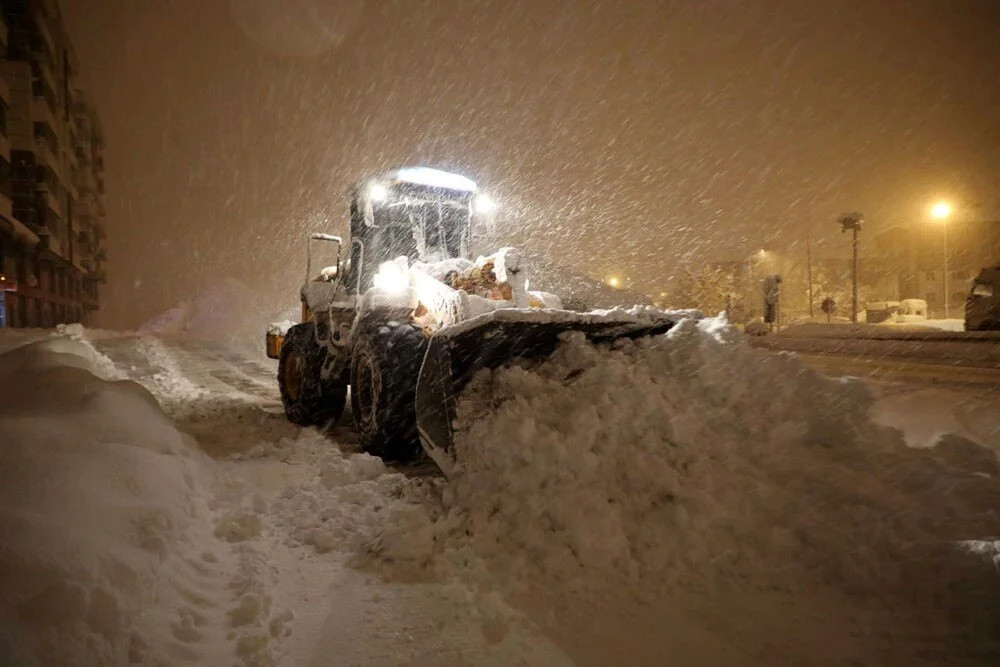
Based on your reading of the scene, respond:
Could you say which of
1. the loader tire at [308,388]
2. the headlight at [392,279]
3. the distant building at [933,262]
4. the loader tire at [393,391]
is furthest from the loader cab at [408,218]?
the distant building at [933,262]

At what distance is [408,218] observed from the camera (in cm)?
726

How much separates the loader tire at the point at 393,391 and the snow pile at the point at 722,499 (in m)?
1.32

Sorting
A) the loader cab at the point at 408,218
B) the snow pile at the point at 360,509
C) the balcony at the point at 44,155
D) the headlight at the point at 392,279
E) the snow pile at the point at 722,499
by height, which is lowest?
the snow pile at the point at 360,509

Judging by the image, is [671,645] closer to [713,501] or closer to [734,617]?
[734,617]

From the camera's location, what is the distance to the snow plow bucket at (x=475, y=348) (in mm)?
4359

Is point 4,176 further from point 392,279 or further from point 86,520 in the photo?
point 86,520

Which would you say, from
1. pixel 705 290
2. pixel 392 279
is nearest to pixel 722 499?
pixel 392 279

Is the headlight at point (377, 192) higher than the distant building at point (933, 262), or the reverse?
the distant building at point (933, 262)

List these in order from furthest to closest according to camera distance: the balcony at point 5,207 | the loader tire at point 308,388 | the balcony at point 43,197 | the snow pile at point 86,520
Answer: the balcony at point 43,197 → the balcony at point 5,207 → the loader tire at point 308,388 → the snow pile at point 86,520

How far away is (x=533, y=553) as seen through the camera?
10.3 feet

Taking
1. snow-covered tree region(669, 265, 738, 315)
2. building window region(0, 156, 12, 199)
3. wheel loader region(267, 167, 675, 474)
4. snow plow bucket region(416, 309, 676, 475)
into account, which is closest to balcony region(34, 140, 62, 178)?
building window region(0, 156, 12, 199)

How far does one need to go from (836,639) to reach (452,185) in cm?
620

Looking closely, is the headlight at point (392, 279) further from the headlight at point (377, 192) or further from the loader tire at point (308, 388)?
the loader tire at point (308, 388)

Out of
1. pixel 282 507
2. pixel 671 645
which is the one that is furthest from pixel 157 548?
pixel 671 645
